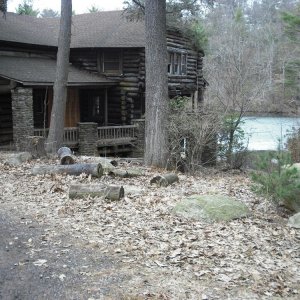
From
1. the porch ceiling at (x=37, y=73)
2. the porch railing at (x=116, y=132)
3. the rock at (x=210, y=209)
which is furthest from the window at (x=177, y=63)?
the rock at (x=210, y=209)

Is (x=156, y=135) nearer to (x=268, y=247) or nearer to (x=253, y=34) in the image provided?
(x=268, y=247)

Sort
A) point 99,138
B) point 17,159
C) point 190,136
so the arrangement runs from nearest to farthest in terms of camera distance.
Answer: point 17,159 → point 190,136 → point 99,138

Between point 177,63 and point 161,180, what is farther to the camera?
point 177,63

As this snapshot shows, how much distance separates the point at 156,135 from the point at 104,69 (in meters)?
12.2

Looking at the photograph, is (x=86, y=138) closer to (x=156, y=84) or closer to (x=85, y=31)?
(x=156, y=84)

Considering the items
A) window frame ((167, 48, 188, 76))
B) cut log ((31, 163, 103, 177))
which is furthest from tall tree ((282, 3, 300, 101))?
cut log ((31, 163, 103, 177))

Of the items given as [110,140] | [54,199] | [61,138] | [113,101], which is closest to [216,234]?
[54,199]

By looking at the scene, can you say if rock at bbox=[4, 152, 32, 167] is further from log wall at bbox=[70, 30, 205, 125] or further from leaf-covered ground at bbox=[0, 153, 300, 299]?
log wall at bbox=[70, 30, 205, 125]

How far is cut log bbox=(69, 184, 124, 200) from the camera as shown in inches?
317

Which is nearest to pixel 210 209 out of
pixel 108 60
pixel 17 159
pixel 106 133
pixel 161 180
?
pixel 161 180

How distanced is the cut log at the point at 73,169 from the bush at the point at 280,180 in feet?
12.4

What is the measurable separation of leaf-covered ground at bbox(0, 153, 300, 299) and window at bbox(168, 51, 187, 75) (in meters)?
17.1

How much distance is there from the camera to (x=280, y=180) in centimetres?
743

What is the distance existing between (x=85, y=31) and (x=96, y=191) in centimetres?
1945
